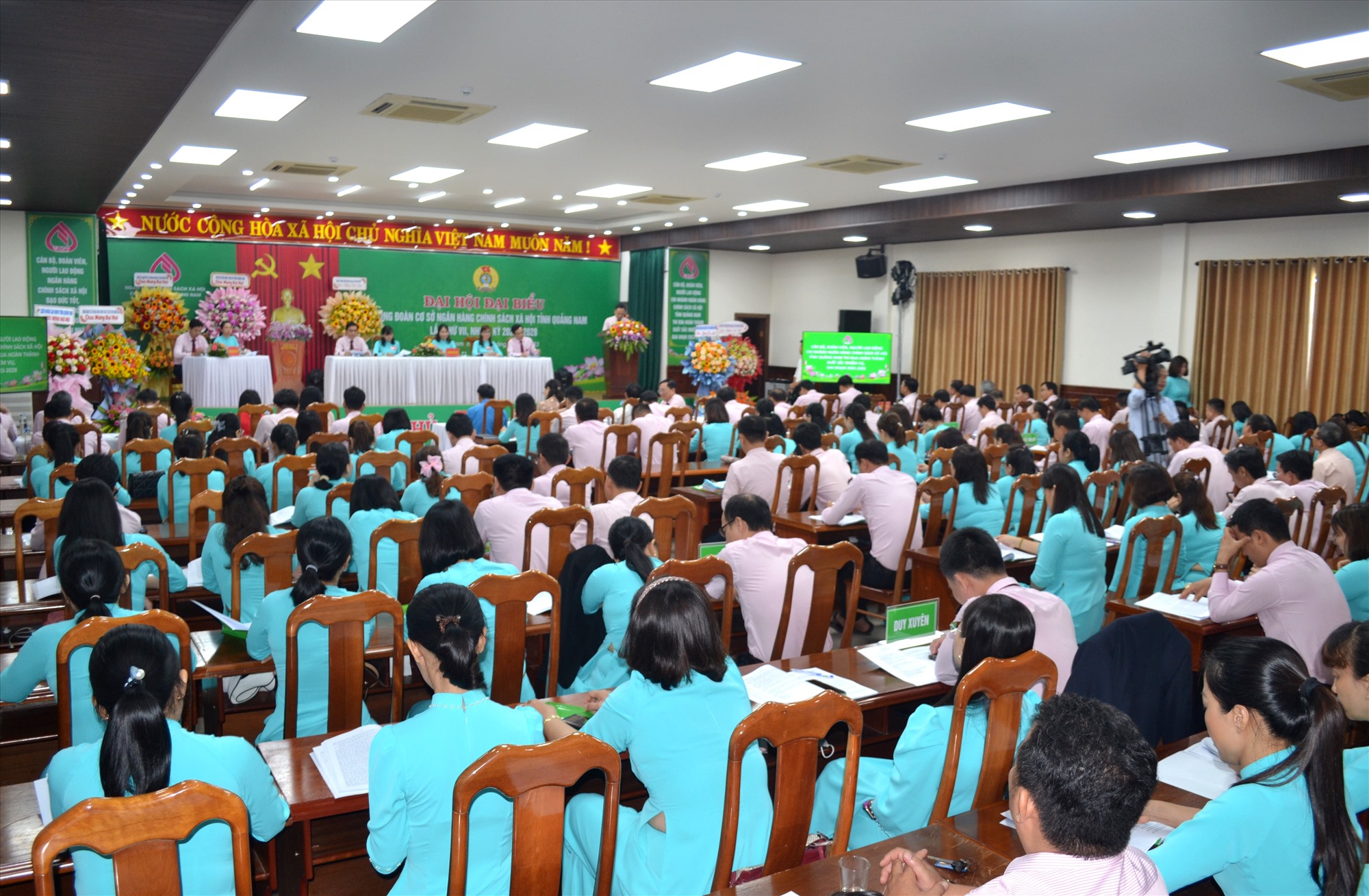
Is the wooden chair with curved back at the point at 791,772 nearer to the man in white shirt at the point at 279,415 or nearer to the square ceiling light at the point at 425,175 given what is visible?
the man in white shirt at the point at 279,415

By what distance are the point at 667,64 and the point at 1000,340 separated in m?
8.97

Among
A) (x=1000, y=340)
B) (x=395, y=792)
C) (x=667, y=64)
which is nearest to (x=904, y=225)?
(x=1000, y=340)

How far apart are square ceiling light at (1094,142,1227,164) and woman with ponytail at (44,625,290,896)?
7.55m

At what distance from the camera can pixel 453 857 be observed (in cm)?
167

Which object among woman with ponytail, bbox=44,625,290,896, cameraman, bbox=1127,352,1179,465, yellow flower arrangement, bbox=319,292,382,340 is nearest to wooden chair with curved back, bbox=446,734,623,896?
woman with ponytail, bbox=44,625,290,896

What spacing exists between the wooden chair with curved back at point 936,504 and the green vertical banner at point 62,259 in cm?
1061

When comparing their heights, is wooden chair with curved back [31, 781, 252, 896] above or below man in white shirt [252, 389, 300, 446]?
below

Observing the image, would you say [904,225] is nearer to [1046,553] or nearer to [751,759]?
[1046,553]

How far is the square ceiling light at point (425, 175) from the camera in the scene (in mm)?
9734

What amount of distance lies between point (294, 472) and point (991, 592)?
4005 mm

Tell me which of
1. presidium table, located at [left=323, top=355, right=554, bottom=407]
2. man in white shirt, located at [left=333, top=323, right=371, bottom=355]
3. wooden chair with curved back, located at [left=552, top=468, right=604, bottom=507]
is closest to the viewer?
wooden chair with curved back, located at [left=552, top=468, right=604, bottom=507]

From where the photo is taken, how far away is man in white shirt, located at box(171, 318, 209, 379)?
1239 cm

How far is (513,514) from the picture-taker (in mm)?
4430

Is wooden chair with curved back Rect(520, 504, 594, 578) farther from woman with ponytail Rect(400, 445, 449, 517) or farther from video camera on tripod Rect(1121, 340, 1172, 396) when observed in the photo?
video camera on tripod Rect(1121, 340, 1172, 396)
